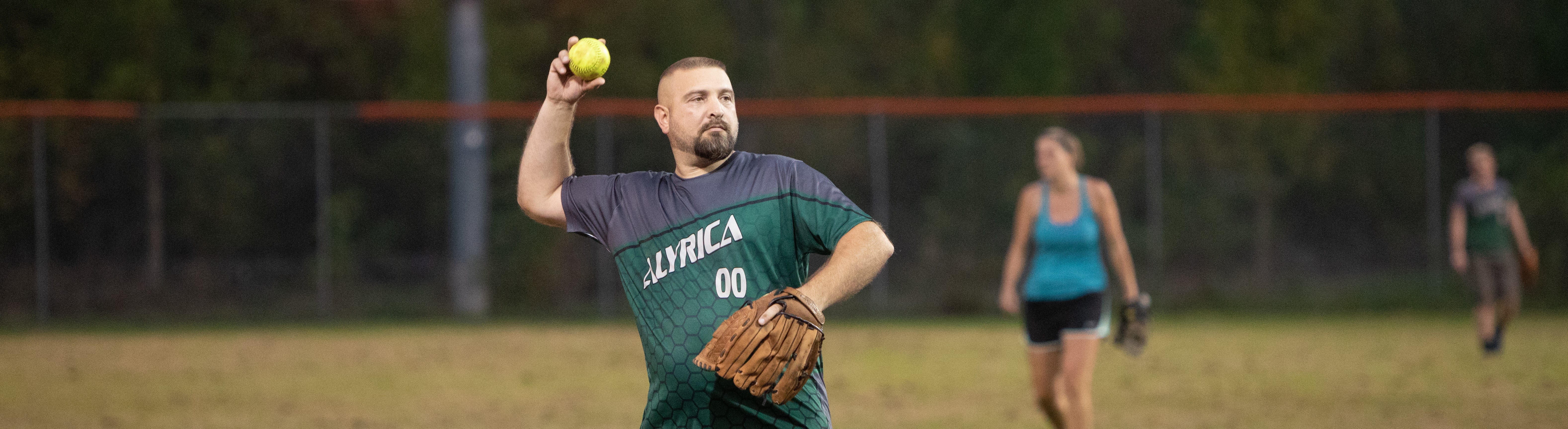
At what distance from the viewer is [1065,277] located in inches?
298

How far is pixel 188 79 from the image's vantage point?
27.2 metres

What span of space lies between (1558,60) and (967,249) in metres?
16.1

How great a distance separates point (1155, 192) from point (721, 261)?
14899 mm

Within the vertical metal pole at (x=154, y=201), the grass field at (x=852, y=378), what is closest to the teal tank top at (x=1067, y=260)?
the grass field at (x=852, y=378)

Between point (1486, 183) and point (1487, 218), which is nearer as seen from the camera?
point (1487, 218)

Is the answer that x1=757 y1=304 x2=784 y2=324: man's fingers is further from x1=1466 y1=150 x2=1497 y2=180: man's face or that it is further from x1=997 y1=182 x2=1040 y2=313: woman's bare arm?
x1=1466 y1=150 x2=1497 y2=180: man's face

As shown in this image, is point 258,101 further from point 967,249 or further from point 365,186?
point 967,249

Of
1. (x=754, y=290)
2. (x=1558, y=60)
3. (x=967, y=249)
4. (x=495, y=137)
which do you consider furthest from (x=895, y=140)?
(x=1558, y=60)

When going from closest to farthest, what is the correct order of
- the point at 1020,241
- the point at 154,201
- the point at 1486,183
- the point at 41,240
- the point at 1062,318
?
the point at 1062,318 → the point at 1020,241 → the point at 1486,183 → the point at 41,240 → the point at 154,201

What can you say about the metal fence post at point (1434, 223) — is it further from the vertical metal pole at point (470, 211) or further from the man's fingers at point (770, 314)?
the man's fingers at point (770, 314)

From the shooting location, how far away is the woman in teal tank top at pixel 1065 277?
7.40 m

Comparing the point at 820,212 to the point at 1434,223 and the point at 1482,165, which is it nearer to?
the point at 1482,165

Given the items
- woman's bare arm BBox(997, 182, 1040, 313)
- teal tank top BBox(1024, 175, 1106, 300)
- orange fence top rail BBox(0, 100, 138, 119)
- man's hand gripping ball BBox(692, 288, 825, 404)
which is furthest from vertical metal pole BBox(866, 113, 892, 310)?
man's hand gripping ball BBox(692, 288, 825, 404)

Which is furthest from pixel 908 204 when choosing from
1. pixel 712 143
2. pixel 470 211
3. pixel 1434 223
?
pixel 712 143
